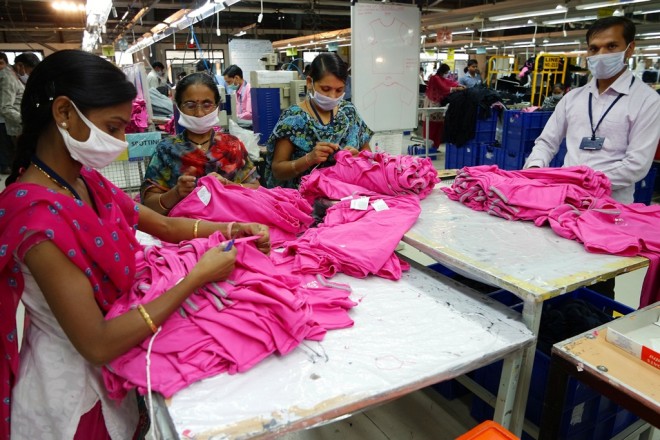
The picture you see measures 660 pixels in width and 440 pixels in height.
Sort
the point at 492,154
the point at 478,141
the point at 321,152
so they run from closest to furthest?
the point at 321,152
the point at 492,154
the point at 478,141

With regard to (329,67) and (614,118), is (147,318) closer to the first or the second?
(329,67)

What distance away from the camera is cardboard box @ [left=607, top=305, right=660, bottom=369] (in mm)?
1169

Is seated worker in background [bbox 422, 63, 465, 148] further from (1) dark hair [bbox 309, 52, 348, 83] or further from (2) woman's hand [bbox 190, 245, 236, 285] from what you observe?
(2) woman's hand [bbox 190, 245, 236, 285]

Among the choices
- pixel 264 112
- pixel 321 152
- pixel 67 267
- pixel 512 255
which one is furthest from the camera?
pixel 264 112

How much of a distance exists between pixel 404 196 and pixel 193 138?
1106 millimetres

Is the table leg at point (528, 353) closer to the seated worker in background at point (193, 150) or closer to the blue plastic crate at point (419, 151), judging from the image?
the seated worker in background at point (193, 150)

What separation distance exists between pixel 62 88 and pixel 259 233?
2.38ft

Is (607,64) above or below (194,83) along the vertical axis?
above

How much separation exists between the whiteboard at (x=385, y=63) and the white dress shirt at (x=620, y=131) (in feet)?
10.2

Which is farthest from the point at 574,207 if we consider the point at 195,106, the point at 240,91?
the point at 240,91

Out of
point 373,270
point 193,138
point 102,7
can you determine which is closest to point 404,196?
point 373,270

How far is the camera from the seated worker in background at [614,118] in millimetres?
2285

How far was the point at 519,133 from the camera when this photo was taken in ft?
19.3

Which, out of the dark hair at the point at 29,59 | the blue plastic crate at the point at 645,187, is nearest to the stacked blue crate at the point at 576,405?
the blue plastic crate at the point at 645,187
